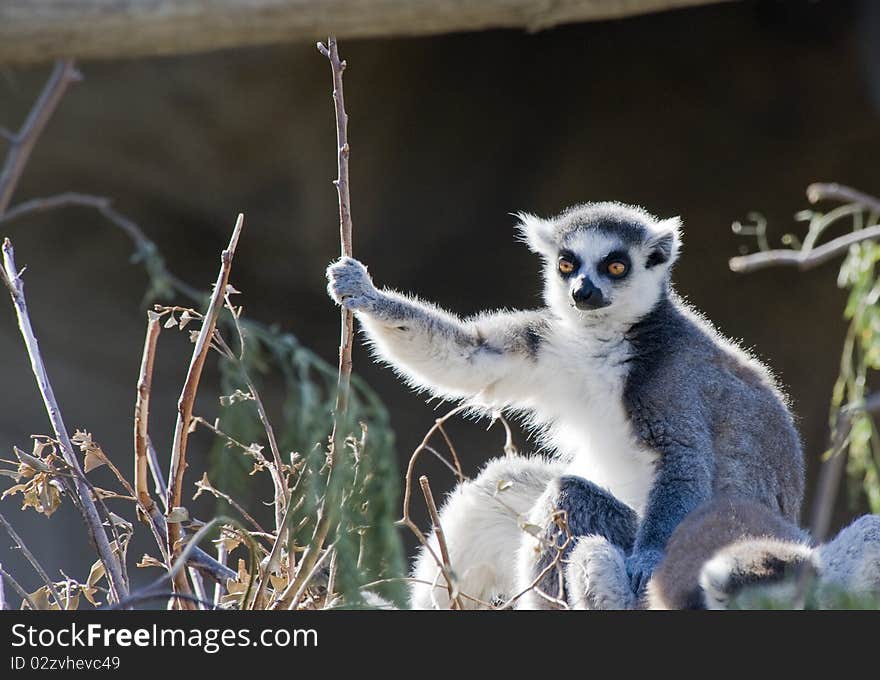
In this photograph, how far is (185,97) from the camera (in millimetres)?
7539

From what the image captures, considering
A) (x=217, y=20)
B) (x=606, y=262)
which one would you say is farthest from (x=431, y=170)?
(x=217, y=20)

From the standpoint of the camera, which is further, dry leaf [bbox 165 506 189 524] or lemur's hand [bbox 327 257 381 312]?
lemur's hand [bbox 327 257 381 312]

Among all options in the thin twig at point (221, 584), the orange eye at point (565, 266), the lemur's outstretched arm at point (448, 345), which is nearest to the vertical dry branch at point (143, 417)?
the thin twig at point (221, 584)

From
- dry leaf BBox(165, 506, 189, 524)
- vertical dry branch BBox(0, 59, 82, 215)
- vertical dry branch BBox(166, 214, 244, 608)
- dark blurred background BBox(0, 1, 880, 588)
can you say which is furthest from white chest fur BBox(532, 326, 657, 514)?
dark blurred background BBox(0, 1, 880, 588)

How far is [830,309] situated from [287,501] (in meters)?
6.39

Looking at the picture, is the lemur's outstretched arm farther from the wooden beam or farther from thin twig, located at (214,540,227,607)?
the wooden beam

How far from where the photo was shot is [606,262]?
442 centimetres

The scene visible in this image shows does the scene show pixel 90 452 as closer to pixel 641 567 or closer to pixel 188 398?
pixel 188 398

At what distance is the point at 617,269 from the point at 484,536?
112cm

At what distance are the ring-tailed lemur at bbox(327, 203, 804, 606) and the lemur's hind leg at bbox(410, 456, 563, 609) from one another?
2.5 inches

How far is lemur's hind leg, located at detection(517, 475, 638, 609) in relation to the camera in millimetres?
3705

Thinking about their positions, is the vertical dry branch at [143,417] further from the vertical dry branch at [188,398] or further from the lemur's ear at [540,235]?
the lemur's ear at [540,235]
